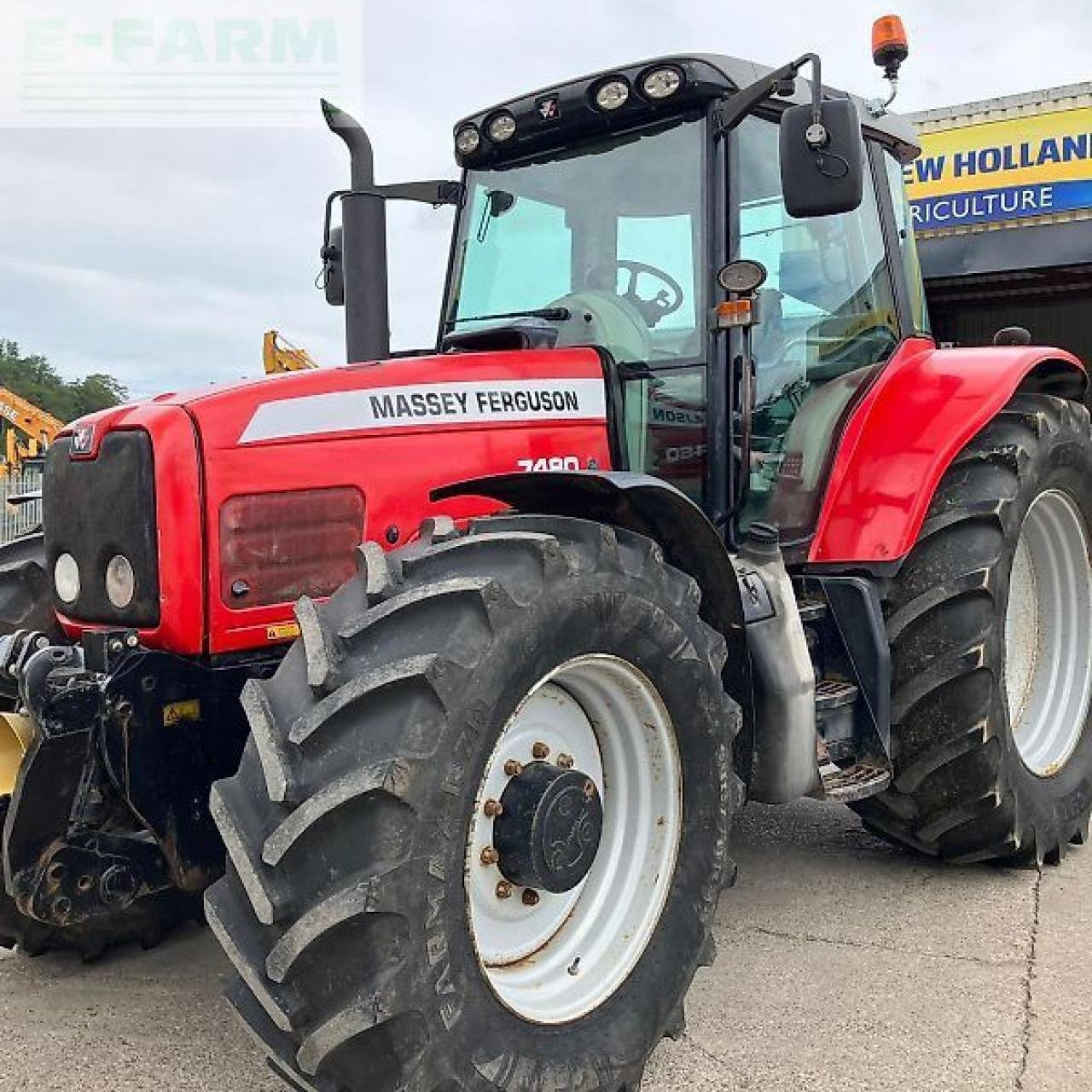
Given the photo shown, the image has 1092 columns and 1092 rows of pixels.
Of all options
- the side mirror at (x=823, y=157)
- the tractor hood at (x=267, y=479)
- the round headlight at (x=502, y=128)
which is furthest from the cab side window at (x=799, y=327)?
the tractor hood at (x=267, y=479)

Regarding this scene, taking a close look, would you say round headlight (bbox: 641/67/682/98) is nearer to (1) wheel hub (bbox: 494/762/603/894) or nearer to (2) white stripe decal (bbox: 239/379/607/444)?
(2) white stripe decal (bbox: 239/379/607/444)

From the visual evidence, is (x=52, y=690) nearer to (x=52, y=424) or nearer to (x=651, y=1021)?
(x=651, y=1021)

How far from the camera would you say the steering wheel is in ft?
11.0

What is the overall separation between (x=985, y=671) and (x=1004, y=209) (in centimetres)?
823

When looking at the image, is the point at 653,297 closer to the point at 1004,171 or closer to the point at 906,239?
the point at 906,239

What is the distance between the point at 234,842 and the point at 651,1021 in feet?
3.27

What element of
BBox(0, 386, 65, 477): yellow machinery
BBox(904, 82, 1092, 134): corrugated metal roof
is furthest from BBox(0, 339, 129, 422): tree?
BBox(904, 82, 1092, 134): corrugated metal roof

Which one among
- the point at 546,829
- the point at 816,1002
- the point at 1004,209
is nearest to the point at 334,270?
the point at 546,829

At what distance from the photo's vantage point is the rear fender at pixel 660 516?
8.66ft

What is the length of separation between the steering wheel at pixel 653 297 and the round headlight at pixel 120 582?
1.61 metres

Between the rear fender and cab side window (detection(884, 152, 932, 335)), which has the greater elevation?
cab side window (detection(884, 152, 932, 335))

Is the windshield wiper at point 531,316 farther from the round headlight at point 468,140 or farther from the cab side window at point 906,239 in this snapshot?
the cab side window at point 906,239

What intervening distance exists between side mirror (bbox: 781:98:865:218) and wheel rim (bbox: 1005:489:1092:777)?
1.59m

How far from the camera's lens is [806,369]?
3643 millimetres
